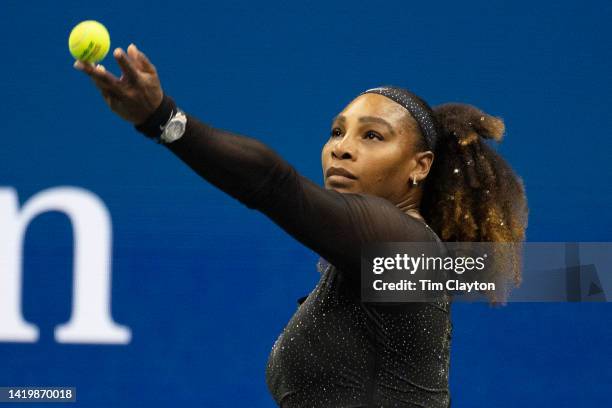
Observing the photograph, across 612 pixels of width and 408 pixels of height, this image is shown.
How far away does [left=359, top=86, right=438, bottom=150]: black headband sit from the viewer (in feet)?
4.35

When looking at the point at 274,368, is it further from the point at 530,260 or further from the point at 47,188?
the point at 47,188

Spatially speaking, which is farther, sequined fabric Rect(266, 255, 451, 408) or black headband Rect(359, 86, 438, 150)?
black headband Rect(359, 86, 438, 150)

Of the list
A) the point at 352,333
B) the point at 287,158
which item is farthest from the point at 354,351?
the point at 287,158

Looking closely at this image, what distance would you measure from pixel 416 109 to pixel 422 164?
0.24 feet

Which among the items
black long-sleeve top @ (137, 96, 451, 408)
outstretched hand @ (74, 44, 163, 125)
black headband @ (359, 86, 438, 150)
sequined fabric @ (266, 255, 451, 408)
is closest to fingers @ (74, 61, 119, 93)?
outstretched hand @ (74, 44, 163, 125)

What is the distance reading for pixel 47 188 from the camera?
7.20ft

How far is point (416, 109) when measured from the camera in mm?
1334

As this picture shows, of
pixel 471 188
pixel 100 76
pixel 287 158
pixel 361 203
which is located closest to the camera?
pixel 100 76

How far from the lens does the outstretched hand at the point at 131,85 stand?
0.90 m

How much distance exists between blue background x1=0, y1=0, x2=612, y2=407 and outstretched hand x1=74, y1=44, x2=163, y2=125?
1249mm

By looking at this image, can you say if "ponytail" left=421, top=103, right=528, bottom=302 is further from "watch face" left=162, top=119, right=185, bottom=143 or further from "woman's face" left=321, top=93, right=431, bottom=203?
"watch face" left=162, top=119, right=185, bottom=143

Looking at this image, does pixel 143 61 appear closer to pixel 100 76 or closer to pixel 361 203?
pixel 100 76

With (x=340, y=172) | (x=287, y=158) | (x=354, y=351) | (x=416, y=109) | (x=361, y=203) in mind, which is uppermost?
(x=287, y=158)

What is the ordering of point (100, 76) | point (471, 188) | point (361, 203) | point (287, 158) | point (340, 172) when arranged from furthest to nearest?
point (287, 158)
point (471, 188)
point (340, 172)
point (361, 203)
point (100, 76)
